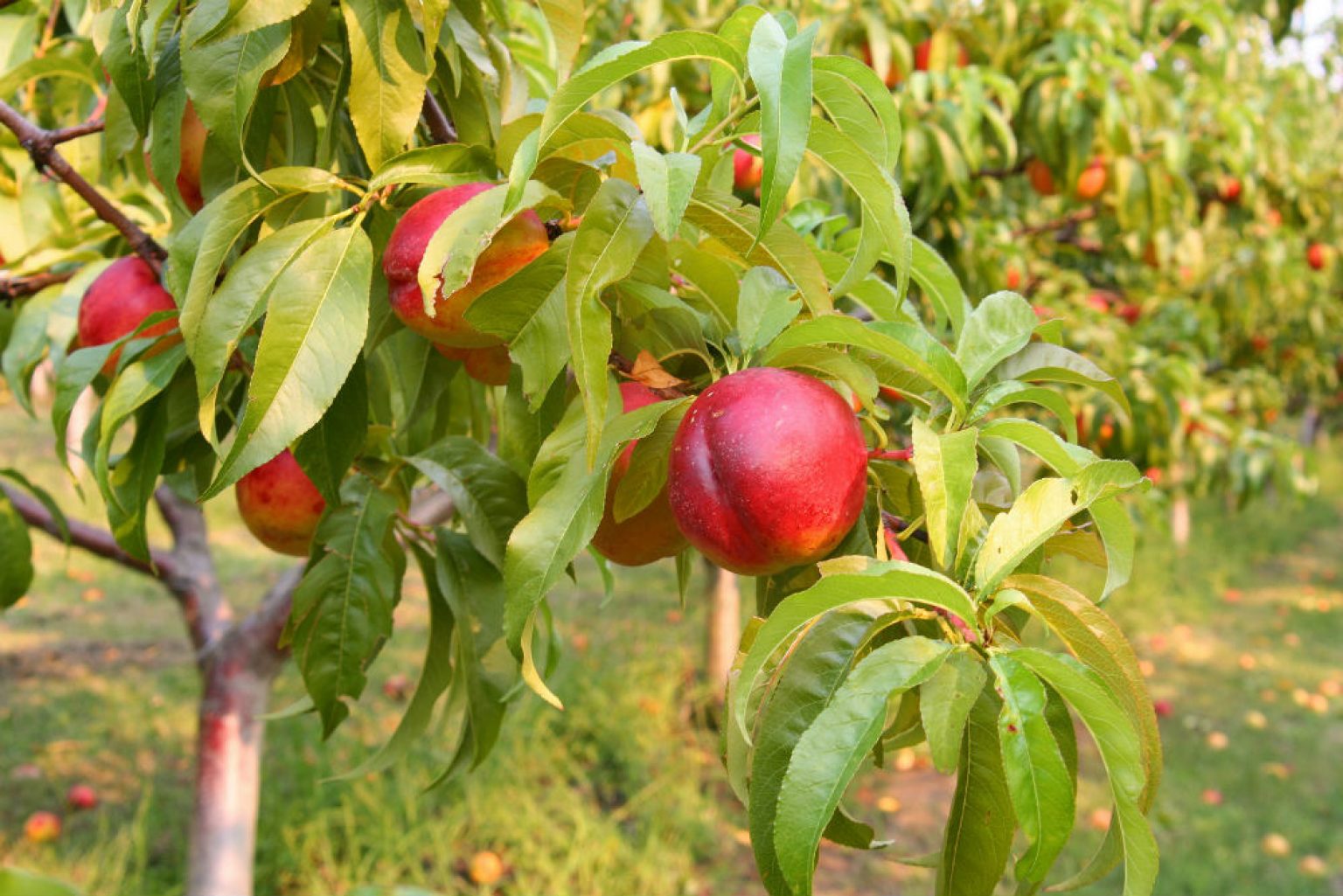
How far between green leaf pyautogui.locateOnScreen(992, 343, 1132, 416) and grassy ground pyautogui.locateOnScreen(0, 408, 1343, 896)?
1.26 metres

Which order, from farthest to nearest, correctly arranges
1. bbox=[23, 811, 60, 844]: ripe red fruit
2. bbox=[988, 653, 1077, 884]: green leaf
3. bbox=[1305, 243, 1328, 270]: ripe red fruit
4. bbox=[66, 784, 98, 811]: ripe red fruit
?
bbox=[1305, 243, 1328, 270]: ripe red fruit, bbox=[66, 784, 98, 811]: ripe red fruit, bbox=[23, 811, 60, 844]: ripe red fruit, bbox=[988, 653, 1077, 884]: green leaf

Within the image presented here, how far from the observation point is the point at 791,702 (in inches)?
21.6

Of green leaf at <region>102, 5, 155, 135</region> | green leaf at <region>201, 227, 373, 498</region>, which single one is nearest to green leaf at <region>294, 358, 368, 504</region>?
green leaf at <region>201, 227, 373, 498</region>

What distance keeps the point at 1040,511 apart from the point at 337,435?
1.47 ft

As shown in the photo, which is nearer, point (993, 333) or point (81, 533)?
point (993, 333)

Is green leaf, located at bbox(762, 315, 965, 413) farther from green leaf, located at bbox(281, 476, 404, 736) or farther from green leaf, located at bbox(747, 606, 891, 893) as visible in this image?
green leaf, located at bbox(281, 476, 404, 736)

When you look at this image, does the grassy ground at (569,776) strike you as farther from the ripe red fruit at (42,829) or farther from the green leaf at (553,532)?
the green leaf at (553,532)

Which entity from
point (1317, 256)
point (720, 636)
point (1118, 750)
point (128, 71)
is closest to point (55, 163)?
point (128, 71)

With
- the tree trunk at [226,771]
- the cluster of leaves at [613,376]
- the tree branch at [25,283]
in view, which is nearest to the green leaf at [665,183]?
the cluster of leaves at [613,376]

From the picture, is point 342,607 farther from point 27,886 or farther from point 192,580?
point 192,580

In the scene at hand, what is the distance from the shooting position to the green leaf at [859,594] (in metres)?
0.48

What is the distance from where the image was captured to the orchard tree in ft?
1.72

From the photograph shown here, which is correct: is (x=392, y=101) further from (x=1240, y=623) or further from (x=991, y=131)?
(x=1240, y=623)

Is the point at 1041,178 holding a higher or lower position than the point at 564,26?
lower
